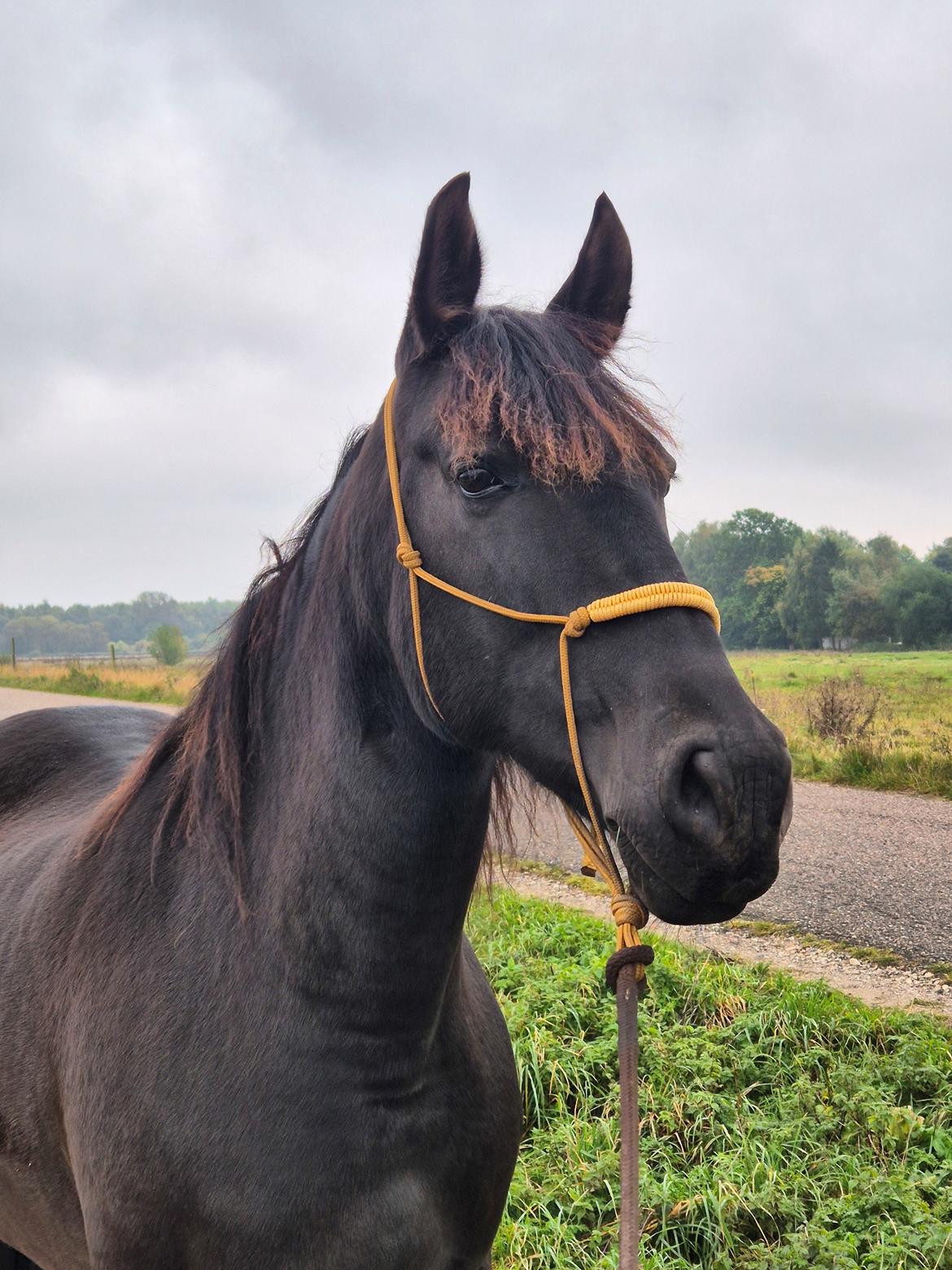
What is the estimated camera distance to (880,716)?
1139 cm

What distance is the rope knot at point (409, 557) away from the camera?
5.37 feet

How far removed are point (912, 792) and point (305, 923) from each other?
850 cm

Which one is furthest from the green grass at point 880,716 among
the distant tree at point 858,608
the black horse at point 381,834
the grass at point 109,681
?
the grass at point 109,681

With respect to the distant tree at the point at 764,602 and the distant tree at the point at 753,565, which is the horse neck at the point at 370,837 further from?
the distant tree at the point at 764,602

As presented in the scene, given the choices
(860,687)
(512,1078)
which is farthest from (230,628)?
(860,687)

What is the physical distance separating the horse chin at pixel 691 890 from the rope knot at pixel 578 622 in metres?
0.32

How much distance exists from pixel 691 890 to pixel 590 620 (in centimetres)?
44

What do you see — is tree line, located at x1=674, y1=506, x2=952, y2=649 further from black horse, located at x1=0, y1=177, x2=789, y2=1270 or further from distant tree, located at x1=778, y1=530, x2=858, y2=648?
black horse, located at x1=0, y1=177, x2=789, y2=1270

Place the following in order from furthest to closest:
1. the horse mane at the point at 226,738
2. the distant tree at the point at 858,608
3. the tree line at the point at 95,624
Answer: the tree line at the point at 95,624, the distant tree at the point at 858,608, the horse mane at the point at 226,738

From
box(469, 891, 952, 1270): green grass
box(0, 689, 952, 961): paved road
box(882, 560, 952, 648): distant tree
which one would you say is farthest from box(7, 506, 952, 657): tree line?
box(469, 891, 952, 1270): green grass

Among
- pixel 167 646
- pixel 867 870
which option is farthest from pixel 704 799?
pixel 167 646

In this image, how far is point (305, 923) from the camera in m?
1.70

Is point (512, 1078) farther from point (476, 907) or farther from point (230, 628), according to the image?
point (476, 907)

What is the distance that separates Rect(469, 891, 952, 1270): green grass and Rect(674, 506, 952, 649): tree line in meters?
8.10
